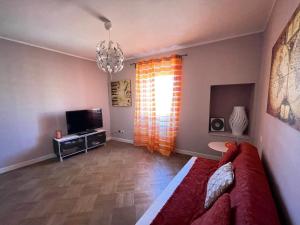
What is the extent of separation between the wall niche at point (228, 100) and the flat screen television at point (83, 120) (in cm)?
A: 295

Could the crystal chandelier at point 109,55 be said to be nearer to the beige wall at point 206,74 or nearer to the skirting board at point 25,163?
the beige wall at point 206,74

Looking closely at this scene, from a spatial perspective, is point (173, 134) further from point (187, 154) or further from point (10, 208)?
point (10, 208)

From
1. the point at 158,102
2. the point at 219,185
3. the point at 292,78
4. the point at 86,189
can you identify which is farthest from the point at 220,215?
the point at 158,102

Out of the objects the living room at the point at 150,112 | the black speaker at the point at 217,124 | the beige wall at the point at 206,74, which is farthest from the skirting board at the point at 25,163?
the black speaker at the point at 217,124

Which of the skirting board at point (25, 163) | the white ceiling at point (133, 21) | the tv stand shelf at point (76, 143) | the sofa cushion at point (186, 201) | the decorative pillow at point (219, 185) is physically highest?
the white ceiling at point (133, 21)

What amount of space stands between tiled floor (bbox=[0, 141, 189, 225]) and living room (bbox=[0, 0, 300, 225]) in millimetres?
20

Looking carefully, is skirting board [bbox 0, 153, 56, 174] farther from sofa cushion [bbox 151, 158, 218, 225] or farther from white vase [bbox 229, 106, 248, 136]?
white vase [bbox 229, 106, 248, 136]

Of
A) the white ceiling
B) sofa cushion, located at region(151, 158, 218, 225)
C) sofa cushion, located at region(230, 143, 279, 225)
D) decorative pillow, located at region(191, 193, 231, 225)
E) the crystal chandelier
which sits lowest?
sofa cushion, located at region(151, 158, 218, 225)

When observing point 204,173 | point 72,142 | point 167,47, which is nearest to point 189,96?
point 167,47

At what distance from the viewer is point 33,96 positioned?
3.18 meters

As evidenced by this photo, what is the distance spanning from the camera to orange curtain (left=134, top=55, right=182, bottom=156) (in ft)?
11.3

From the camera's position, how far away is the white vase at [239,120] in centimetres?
286

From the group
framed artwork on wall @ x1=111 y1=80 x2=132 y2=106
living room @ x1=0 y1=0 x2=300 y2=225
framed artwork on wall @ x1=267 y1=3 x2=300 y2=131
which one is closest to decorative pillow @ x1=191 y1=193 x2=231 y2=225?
living room @ x1=0 y1=0 x2=300 y2=225

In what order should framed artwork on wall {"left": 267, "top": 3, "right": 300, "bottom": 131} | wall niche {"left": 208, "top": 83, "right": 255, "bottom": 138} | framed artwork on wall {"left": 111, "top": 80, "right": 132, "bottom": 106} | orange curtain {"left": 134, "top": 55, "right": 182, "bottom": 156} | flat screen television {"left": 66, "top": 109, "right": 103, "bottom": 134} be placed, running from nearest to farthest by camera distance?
framed artwork on wall {"left": 267, "top": 3, "right": 300, "bottom": 131}
wall niche {"left": 208, "top": 83, "right": 255, "bottom": 138}
orange curtain {"left": 134, "top": 55, "right": 182, "bottom": 156}
flat screen television {"left": 66, "top": 109, "right": 103, "bottom": 134}
framed artwork on wall {"left": 111, "top": 80, "right": 132, "bottom": 106}
